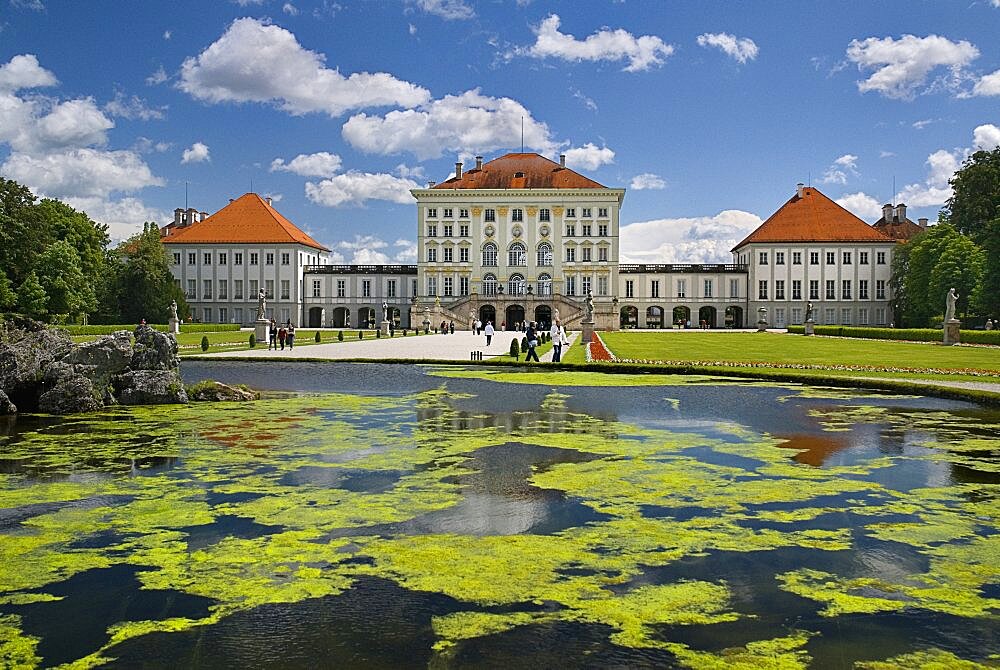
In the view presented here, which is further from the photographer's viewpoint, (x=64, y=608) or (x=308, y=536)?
(x=308, y=536)

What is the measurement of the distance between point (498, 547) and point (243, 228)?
80198 millimetres

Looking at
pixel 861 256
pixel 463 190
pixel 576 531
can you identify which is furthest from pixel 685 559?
pixel 861 256

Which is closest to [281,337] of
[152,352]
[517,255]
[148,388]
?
[152,352]

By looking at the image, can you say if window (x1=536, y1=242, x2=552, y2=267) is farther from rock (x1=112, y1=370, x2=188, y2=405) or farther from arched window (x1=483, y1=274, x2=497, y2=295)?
rock (x1=112, y1=370, x2=188, y2=405)

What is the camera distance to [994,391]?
16875mm

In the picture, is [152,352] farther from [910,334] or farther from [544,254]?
[544,254]

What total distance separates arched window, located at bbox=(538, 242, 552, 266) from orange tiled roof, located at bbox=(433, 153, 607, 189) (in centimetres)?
573

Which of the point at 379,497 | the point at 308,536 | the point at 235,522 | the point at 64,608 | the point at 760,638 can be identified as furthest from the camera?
the point at 379,497

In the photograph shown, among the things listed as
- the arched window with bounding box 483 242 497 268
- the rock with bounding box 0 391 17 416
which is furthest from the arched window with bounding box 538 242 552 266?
the rock with bounding box 0 391 17 416

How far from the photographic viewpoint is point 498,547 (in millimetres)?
6402

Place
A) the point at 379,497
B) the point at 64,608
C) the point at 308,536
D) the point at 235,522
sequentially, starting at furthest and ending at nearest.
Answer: the point at 379,497, the point at 235,522, the point at 308,536, the point at 64,608

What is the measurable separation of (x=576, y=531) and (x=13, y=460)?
723 centimetres

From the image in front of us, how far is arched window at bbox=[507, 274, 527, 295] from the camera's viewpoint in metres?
79.3

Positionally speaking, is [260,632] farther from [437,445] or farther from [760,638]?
[437,445]
